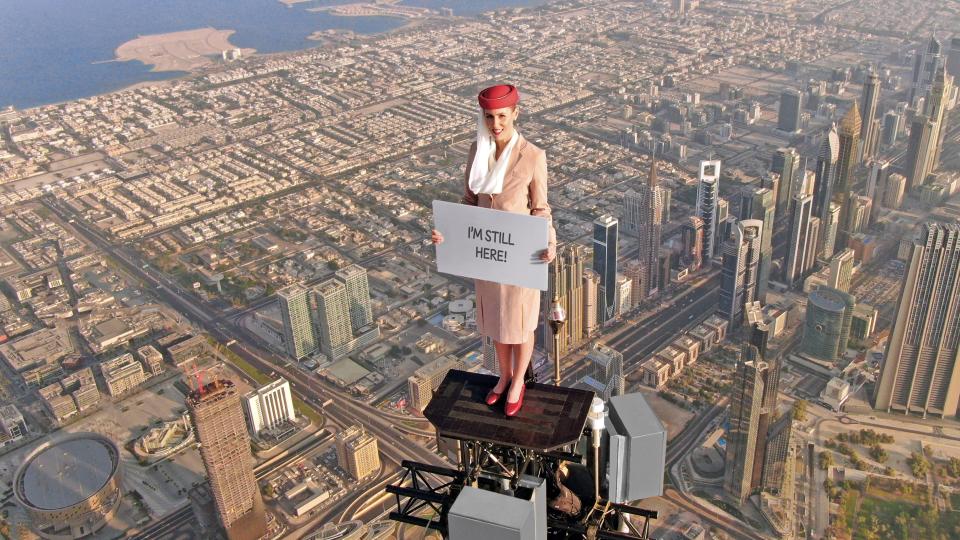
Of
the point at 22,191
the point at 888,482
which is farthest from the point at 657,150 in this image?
the point at 22,191

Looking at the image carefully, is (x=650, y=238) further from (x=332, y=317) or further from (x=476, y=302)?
(x=476, y=302)

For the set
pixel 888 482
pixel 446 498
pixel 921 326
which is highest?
pixel 446 498

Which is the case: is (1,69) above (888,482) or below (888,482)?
above

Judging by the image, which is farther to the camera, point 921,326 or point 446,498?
point 921,326

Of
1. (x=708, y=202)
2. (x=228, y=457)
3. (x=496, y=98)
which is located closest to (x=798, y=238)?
(x=708, y=202)

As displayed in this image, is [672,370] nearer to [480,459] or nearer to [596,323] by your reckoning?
[596,323]

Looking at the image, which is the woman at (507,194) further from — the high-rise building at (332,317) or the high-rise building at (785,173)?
the high-rise building at (785,173)

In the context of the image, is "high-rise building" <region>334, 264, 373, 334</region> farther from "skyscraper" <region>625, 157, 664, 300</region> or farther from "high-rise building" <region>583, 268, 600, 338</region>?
"skyscraper" <region>625, 157, 664, 300</region>
